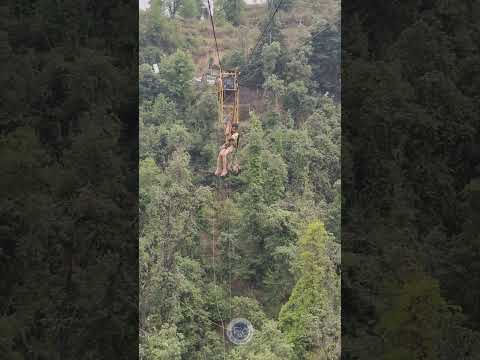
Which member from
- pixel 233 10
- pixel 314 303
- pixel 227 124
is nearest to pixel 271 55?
pixel 233 10

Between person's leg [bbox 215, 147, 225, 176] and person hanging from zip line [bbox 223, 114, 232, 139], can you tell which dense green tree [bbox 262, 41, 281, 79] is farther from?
person's leg [bbox 215, 147, 225, 176]

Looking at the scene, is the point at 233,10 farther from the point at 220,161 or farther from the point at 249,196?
the point at 249,196

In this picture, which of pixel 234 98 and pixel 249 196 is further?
pixel 249 196

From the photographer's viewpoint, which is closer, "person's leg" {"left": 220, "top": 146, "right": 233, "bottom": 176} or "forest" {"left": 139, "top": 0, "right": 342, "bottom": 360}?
"forest" {"left": 139, "top": 0, "right": 342, "bottom": 360}

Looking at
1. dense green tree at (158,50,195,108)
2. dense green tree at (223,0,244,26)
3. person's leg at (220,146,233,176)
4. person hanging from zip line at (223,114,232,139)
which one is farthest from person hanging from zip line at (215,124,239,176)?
dense green tree at (223,0,244,26)

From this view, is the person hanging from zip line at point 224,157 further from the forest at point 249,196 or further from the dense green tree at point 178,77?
the dense green tree at point 178,77

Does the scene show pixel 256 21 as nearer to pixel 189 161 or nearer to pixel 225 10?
pixel 225 10

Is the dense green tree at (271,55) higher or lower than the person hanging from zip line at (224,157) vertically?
higher

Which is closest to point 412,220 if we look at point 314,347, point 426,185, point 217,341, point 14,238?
point 426,185

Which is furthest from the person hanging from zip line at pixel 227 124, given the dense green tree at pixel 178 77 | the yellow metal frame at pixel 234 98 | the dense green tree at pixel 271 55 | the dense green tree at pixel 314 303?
the dense green tree at pixel 314 303
